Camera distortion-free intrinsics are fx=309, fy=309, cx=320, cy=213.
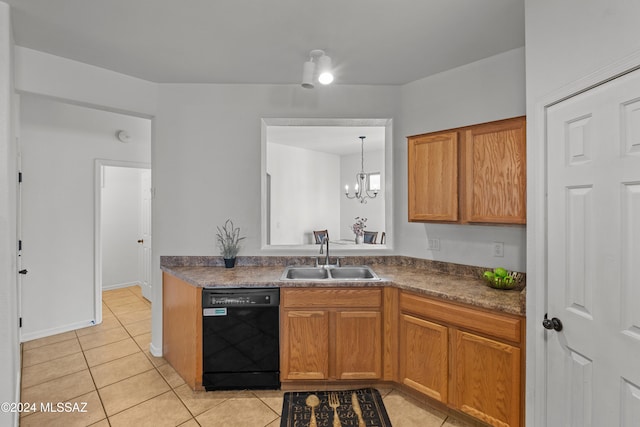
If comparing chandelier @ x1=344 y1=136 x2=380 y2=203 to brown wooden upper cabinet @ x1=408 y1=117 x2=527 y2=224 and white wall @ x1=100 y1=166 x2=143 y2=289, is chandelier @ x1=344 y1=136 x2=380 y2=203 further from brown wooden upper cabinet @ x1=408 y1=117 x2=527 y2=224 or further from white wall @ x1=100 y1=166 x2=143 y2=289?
white wall @ x1=100 y1=166 x2=143 y2=289

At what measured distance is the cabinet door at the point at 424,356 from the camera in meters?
2.04

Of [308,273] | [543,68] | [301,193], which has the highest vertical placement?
[543,68]

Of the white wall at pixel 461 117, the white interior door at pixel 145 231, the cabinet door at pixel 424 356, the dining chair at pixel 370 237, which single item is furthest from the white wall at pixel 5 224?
the dining chair at pixel 370 237

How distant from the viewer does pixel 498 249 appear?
7.73 ft

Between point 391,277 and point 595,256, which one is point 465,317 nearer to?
point 391,277

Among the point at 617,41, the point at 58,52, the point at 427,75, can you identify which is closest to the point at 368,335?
the point at 617,41

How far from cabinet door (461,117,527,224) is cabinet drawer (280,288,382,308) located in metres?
0.90

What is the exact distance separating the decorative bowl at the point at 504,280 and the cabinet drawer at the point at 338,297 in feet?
2.50

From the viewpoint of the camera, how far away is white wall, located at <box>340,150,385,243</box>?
6707mm

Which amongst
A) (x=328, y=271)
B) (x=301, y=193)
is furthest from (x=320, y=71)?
(x=301, y=193)

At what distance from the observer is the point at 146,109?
283 centimetres

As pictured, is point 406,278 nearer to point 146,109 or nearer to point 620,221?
point 620,221

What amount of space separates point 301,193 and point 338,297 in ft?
14.1

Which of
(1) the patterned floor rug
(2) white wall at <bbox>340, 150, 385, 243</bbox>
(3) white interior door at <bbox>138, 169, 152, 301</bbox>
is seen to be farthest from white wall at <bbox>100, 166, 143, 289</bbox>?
(1) the patterned floor rug
